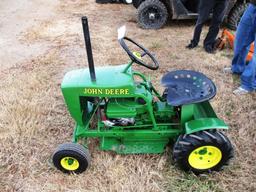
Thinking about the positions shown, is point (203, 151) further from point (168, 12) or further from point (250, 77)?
point (168, 12)

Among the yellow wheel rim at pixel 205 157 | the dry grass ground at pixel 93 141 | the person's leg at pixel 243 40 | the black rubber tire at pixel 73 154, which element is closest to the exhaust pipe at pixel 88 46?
the black rubber tire at pixel 73 154

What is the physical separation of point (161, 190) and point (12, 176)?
4.15ft

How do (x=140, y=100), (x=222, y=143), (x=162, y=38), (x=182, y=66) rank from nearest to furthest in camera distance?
(x=222, y=143), (x=140, y=100), (x=182, y=66), (x=162, y=38)

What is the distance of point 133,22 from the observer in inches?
259

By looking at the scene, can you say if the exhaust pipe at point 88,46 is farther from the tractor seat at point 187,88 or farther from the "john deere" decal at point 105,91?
the tractor seat at point 187,88

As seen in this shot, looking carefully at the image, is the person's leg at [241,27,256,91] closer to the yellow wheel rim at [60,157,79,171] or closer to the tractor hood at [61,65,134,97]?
the tractor hood at [61,65,134,97]

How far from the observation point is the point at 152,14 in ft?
19.8

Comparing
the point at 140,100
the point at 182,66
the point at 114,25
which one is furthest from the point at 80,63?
the point at 140,100

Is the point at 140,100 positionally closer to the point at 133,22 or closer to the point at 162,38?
the point at 162,38

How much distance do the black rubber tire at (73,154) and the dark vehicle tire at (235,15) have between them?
4.32 meters

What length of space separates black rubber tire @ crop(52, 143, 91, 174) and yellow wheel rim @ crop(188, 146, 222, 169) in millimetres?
841

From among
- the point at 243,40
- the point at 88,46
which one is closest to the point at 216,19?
the point at 243,40

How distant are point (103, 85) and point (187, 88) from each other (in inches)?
30.2

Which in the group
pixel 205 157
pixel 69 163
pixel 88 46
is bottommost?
pixel 69 163
